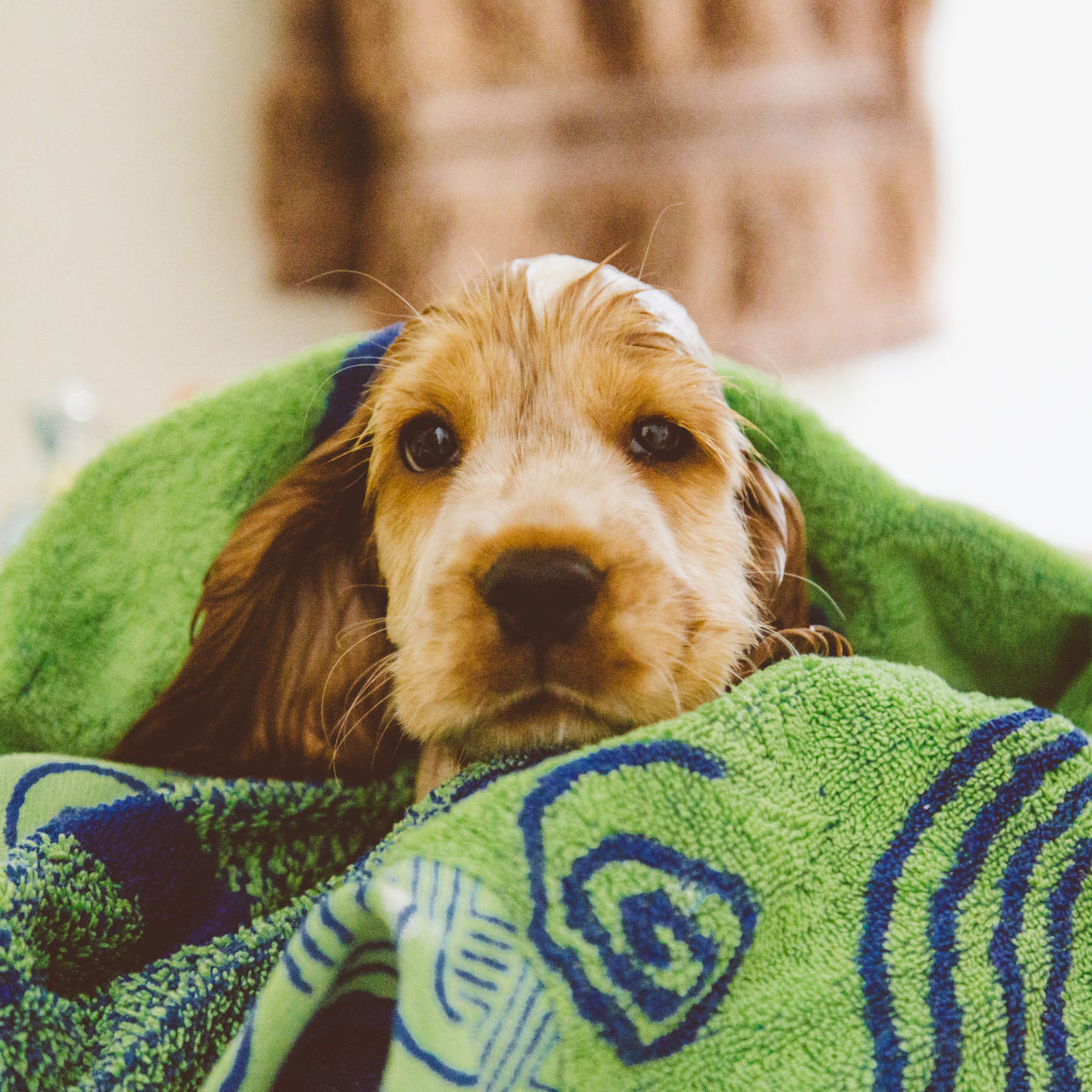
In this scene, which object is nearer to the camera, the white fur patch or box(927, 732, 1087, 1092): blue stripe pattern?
box(927, 732, 1087, 1092): blue stripe pattern

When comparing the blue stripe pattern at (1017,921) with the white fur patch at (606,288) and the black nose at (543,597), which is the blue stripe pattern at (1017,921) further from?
the white fur patch at (606,288)

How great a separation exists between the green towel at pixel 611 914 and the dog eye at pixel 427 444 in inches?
11.8

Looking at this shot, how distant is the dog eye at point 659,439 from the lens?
805 mm

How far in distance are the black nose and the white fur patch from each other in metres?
0.29

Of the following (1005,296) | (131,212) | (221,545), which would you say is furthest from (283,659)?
(1005,296)

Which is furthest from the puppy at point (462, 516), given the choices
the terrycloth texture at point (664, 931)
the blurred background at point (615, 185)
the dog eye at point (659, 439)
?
the blurred background at point (615, 185)

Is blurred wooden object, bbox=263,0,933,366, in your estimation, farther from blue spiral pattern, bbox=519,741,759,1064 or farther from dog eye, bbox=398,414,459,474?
blue spiral pattern, bbox=519,741,759,1064

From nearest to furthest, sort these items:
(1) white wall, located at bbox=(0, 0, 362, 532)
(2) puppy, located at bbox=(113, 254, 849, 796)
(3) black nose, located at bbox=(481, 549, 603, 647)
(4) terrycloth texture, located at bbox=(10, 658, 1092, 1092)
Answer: (4) terrycloth texture, located at bbox=(10, 658, 1092, 1092)
(3) black nose, located at bbox=(481, 549, 603, 647)
(2) puppy, located at bbox=(113, 254, 849, 796)
(1) white wall, located at bbox=(0, 0, 362, 532)

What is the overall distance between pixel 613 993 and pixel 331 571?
0.54 meters

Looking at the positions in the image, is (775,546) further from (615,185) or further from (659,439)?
(615,185)

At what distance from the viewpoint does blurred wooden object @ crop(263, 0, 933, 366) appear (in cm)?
150

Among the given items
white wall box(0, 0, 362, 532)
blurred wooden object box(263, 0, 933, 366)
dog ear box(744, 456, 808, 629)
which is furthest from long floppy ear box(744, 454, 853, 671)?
white wall box(0, 0, 362, 532)

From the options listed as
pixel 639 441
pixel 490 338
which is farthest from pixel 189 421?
pixel 639 441

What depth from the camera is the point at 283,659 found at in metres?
0.86
